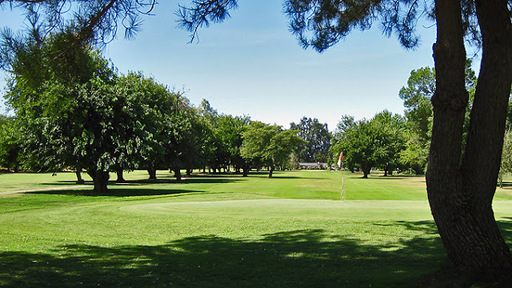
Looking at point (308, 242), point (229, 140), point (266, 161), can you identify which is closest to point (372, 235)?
point (308, 242)

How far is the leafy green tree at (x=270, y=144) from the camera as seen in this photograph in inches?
2623

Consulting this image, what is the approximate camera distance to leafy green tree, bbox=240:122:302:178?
6662 cm

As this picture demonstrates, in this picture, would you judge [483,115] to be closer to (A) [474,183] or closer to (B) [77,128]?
(A) [474,183]

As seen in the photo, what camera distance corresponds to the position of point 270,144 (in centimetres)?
6700

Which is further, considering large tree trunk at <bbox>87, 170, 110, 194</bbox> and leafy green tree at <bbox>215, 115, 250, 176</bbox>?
leafy green tree at <bbox>215, 115, 250, 176</bbox>

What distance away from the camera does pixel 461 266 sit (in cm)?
544

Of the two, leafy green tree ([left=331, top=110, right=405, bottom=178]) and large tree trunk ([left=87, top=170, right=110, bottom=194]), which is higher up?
leafy green tree ([left=331, top=110, right=405, bottom=178])

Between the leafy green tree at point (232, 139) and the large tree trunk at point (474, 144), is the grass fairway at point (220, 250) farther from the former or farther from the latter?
the leafy green tree at point (232, 139)

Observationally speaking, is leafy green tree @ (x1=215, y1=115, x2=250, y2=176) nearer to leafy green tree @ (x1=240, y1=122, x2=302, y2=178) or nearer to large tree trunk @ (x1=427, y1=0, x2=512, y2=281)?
leafy green tree @ (x1=240, y1=122, x2=302, y2=178)

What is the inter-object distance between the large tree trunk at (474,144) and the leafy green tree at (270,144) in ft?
199

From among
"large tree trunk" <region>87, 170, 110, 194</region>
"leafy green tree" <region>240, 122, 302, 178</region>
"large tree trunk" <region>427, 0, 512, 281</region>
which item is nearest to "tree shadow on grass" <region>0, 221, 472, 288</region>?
"large tree trunk" <region>427, 0, 512, 281</region>

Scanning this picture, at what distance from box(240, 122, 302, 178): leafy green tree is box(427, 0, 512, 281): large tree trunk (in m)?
60.7

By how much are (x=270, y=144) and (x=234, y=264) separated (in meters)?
60.1

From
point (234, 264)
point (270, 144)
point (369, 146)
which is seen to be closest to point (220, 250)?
point (234, 264)
